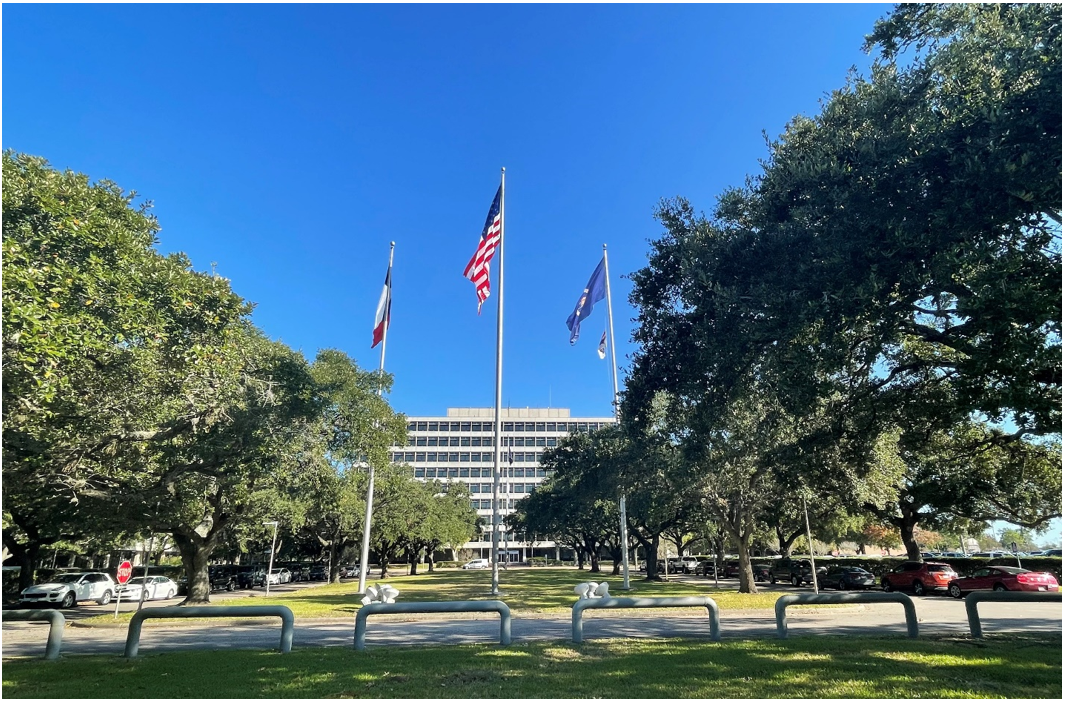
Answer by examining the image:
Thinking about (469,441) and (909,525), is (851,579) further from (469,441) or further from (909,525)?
(469,441)

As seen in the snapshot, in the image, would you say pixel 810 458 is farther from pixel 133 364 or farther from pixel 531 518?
pixel 531 518

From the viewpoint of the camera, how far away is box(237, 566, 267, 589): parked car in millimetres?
45438

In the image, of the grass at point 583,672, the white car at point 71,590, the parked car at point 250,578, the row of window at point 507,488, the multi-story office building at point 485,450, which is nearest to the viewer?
the grass at point 583,672

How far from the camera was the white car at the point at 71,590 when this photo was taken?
2622 cm

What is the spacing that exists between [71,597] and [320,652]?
81.6 ft

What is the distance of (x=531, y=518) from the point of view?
6153 cm

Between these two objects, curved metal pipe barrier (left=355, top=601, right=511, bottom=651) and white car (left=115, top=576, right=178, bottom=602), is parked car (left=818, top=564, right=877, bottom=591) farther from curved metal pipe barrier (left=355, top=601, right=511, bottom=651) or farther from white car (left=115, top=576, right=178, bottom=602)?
white car (left=115, top=576, right=178, bottom=602)

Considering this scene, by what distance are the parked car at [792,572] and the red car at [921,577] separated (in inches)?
170

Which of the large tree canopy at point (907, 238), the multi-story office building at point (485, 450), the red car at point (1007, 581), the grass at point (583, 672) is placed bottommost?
the red car at point (1007, 581)

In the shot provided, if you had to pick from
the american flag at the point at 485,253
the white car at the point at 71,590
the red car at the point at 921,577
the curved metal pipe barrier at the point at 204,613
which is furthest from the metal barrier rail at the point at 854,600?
the white car at the point at 71,590

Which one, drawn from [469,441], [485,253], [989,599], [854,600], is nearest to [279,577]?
[485,253]

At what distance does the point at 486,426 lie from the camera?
130 m

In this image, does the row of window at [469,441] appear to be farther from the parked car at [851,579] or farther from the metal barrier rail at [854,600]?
the metal barrier rail at [854,600]

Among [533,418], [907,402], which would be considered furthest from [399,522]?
[533,418]
